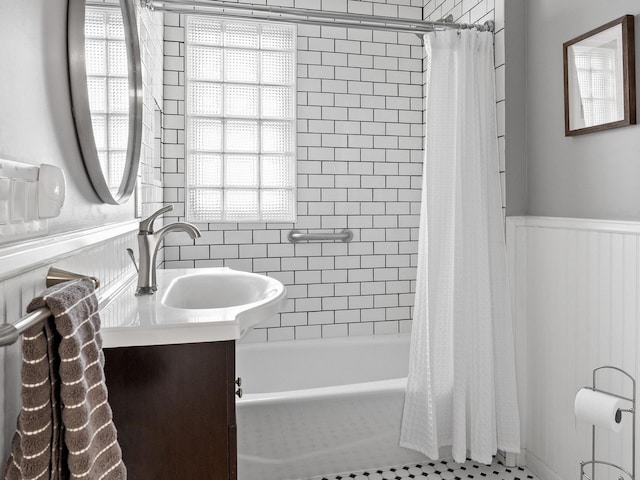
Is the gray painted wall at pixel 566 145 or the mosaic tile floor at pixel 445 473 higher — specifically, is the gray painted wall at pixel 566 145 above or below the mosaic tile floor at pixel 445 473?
above

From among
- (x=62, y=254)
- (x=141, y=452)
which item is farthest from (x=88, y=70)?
(x=141, y=452)

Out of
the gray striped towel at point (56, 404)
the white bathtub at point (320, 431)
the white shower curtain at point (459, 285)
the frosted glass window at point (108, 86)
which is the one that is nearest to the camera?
the gray striped towel at point (56, 404)

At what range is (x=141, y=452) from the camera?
1.16 metres

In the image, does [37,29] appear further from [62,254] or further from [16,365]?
[16,365]

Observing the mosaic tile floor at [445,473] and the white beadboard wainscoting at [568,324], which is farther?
the mosaic tile floor at [445,473]

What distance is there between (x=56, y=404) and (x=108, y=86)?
1023mm

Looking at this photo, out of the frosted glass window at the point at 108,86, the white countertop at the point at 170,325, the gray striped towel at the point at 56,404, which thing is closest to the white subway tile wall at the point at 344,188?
the frosted glass window at the point at 108,86

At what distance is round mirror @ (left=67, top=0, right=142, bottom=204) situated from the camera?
1.13 meters

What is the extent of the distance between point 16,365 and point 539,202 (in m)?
→ 2.25

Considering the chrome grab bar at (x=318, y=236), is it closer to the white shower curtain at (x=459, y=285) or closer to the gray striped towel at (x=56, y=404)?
the white shower curtain at (x=459, y=285)

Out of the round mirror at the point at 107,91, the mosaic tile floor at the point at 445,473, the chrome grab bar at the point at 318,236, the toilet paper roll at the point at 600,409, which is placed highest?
the round mirror at the point at 107,91

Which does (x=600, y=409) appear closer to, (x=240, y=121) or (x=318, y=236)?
(x=318, y=236)

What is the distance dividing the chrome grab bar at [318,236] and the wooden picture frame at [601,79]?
147 cm

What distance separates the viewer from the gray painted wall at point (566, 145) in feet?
6.29
